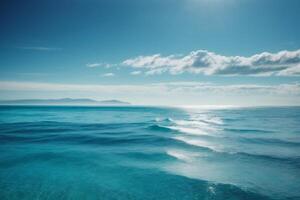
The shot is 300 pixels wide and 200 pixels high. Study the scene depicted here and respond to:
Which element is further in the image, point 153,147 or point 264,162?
point 153,147

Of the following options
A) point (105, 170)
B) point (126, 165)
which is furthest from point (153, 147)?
point (105, 170)

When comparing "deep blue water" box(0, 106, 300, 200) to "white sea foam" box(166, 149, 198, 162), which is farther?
"white sea foam" box(166, 149, 198, 162)

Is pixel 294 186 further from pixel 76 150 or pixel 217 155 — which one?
pixel 76 150

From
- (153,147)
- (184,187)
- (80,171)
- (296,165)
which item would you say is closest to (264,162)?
(296,165)

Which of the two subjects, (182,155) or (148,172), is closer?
(148,172)

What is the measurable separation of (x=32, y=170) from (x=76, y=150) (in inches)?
245

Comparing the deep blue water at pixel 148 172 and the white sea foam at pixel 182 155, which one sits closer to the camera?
the deep blue water at pixel 148 172

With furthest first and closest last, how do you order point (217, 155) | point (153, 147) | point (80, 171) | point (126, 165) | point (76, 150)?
point (153, 147) → point (76, 150) → point (217, 155) → point (126, 165) → point (80, 171)

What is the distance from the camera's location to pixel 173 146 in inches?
936

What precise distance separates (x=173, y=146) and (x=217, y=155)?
5675 millimetres

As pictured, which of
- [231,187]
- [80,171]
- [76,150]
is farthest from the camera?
[76,150]

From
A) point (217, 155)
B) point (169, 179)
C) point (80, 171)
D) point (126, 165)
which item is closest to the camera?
point (169, 179)

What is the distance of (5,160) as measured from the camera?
17.3 metres

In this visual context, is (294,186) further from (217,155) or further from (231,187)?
(217,155)
